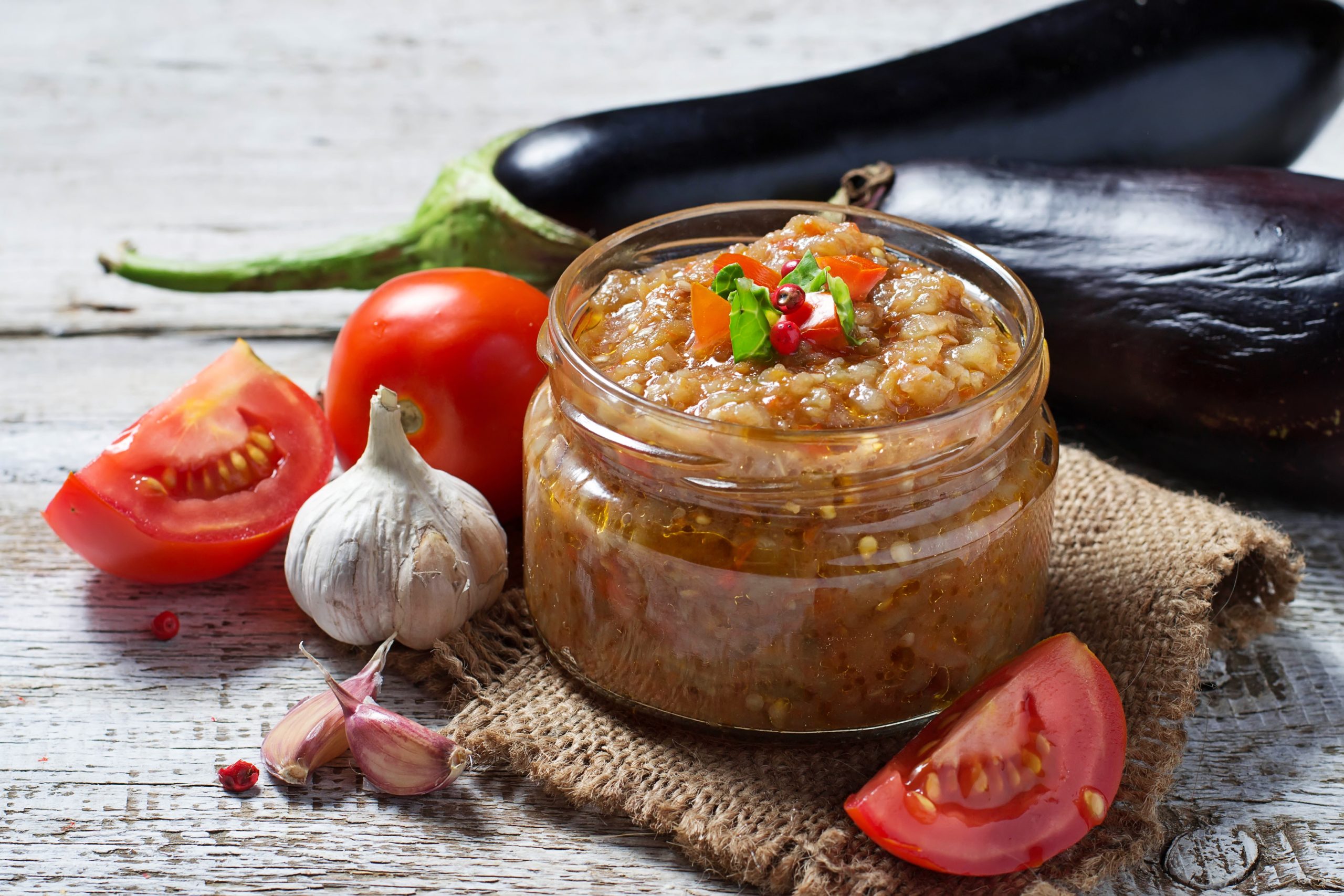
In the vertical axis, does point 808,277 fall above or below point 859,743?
above

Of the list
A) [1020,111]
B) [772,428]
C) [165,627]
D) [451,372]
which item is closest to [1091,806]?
[772,428]

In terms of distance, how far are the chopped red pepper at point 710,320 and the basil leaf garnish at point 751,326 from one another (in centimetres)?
4

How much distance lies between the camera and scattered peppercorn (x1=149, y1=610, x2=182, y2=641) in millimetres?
2457

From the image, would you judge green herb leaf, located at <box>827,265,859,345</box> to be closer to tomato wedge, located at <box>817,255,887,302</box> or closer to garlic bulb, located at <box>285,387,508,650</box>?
tomato wedge, located at <box>817,255,887,302</box>

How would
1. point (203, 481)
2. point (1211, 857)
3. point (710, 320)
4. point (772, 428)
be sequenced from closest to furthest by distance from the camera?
point (772, 428) → point (1211, 857) → point (710, 320) → point (203, 481)

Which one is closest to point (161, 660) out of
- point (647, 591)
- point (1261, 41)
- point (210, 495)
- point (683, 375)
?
point (210, 495)

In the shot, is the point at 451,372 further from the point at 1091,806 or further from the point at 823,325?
the point at 1091,806

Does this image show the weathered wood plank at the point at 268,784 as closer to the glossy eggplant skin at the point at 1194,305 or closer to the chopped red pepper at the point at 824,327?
the glossy eggplant skin at the point at 1194,305

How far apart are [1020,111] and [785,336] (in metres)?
2.16

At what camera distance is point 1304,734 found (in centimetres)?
226

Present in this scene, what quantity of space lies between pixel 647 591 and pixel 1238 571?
1219 mm

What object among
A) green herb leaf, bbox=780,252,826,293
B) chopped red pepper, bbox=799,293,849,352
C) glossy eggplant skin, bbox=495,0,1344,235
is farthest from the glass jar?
glossy eggplant skin, bbox=495,0,1344,235

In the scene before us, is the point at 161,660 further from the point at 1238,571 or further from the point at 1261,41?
the point at 1261,41

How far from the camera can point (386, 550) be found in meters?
2.31
